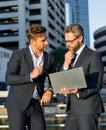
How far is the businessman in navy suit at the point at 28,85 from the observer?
464 centimetres

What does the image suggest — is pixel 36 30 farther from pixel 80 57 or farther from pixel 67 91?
pixel 67 91

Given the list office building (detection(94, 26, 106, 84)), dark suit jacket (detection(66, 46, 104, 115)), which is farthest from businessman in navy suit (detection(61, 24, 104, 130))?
office building (detection(94, 26, 106, 84))

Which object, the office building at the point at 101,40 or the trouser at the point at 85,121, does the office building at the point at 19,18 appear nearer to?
the office building at the point at 101,40

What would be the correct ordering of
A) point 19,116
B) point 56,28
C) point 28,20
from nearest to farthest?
point 19,116 → point 28,20 → point 56,28

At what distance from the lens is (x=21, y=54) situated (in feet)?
15.8

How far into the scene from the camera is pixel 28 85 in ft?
15.4

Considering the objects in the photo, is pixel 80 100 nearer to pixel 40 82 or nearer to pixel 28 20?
pixel 40 82

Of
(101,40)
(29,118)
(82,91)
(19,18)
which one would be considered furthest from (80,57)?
(101,40)

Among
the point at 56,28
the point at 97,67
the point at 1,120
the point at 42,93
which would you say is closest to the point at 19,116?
the point at 42,93

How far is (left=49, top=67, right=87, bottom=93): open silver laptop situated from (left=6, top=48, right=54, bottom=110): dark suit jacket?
44 centimetres

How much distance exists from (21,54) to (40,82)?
38 cm

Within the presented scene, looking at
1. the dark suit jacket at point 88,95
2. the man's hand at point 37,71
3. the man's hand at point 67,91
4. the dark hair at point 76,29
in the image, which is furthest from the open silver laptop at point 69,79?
the dark hair at point 76,29

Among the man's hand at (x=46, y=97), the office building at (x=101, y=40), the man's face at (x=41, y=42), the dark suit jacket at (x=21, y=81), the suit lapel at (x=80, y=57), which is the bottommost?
the office building at (x=101, y=40)

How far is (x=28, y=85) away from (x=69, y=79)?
652mm
